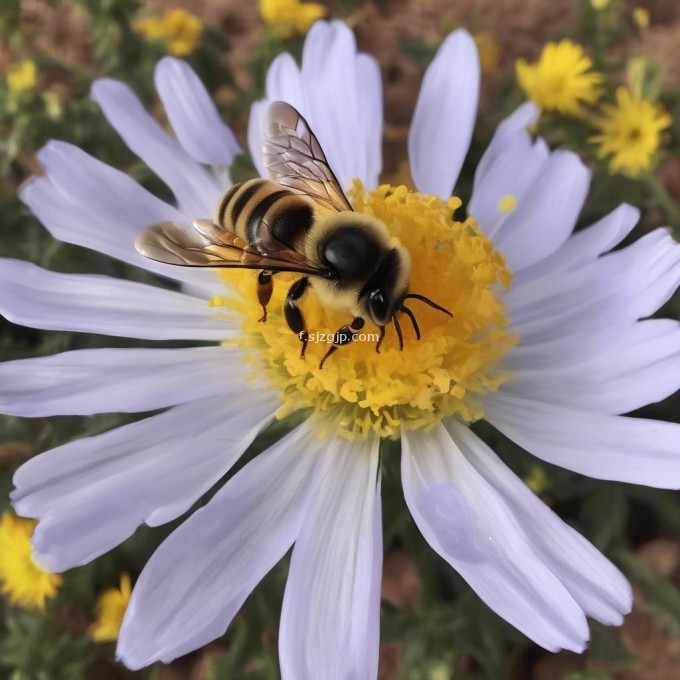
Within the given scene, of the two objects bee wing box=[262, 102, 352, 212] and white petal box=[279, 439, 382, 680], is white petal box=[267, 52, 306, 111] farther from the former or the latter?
white petal box=[279, 439, 382, 680]

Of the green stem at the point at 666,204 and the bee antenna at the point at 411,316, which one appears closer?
the bee antenna at the point at 411,316

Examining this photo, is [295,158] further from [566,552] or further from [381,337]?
[566,552]

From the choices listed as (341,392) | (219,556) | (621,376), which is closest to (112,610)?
(219,556)

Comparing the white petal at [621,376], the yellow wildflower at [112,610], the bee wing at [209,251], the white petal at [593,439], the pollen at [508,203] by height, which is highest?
the bee wing at [209,251]

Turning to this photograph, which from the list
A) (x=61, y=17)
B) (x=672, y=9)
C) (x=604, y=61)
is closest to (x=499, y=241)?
(x=604, y=61)

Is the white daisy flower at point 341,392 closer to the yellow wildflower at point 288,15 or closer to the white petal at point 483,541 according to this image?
the white petal at point 483,541

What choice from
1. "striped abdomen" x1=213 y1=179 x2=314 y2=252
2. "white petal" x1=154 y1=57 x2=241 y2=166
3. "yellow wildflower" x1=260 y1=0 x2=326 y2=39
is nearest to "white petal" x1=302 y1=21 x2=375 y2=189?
"white petal" x1=154 y1=57 x2=241 y2=166

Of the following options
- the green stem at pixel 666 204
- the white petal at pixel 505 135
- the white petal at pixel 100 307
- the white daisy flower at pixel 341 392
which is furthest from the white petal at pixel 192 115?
the green stem at pixel 666 204
